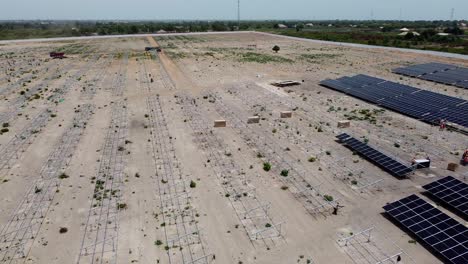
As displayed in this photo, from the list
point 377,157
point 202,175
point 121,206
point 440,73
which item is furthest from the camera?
point 440,73

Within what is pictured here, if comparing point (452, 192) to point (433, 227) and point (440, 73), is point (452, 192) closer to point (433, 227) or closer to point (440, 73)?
point (433, 227)

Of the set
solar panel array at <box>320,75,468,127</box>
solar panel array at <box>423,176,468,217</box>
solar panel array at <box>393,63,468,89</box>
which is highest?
solar panel array at <box>393,63,468,89</box>

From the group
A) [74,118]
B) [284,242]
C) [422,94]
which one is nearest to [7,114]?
[74,118]

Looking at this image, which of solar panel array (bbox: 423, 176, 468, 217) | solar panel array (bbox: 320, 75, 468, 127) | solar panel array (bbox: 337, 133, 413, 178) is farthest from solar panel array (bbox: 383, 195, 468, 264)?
solar panel array (bbox: 320, 75, 468, 127)

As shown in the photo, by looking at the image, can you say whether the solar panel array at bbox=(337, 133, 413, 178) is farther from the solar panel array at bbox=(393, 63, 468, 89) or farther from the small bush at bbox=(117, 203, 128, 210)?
the solar panel array at bbox=(393, 63, 468, 89)

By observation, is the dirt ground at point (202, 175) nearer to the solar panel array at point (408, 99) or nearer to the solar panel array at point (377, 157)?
the solar panel array at point (377, 157)

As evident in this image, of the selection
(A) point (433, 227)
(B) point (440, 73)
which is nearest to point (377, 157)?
(A) point (433, 227)
